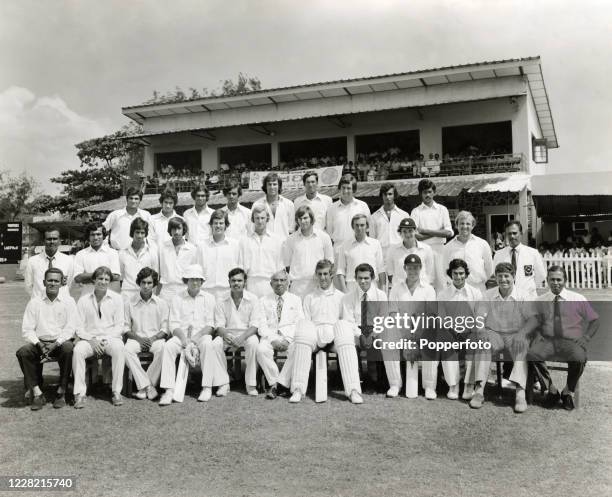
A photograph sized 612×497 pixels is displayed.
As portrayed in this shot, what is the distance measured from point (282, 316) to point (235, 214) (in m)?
2.12

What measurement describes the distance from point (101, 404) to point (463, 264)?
13.7 ft

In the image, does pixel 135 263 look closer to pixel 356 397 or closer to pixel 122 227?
pixel 122 227

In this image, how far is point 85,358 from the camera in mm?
5945

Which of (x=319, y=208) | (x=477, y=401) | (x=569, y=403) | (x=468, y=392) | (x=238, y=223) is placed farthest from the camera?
(x=238, y=223)

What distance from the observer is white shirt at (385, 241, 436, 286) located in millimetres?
6742

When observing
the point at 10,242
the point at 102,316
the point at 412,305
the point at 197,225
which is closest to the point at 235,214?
the point at 197,225

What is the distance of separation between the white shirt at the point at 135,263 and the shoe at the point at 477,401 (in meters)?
4.17

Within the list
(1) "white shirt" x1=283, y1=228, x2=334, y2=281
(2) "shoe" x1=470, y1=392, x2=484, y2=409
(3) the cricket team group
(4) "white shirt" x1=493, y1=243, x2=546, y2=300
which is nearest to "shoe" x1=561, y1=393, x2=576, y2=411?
(3) the cricket team group

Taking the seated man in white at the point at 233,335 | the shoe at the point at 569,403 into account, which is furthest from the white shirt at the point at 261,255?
the shoe at the point at 569,403

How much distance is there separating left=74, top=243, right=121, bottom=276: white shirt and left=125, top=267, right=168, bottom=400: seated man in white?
0.67m

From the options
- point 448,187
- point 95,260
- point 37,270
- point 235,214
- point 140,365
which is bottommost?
point 140,365

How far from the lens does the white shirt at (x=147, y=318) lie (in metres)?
6.37

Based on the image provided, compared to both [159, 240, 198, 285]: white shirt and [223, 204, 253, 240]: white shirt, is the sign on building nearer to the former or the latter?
[223, 204, 253, 240]: white shirt

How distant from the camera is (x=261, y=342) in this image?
607cm
